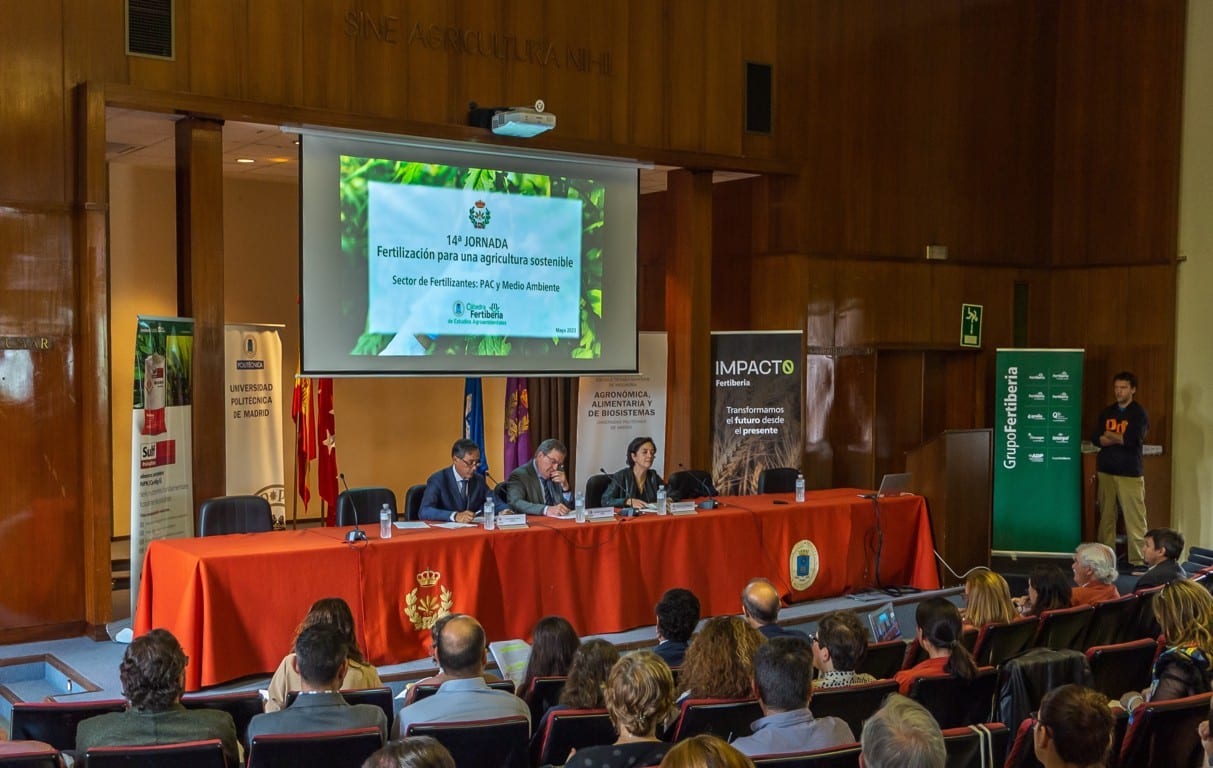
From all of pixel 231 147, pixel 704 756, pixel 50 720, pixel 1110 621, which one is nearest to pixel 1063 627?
pixel 1110 621

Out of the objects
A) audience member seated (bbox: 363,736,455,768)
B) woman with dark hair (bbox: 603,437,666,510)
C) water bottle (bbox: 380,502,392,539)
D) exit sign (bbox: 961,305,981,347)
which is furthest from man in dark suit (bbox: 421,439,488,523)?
exit sign (bbox: 961,305,981,347)

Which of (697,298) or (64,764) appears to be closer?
(64,764)

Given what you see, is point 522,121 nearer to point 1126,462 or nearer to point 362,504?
point 362,504

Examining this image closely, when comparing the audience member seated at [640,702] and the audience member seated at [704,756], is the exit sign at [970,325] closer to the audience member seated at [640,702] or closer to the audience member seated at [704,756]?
the audience member seated at [640,702]

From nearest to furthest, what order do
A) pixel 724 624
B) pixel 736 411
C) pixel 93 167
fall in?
pixel 724 624 < pixel 93 167 < pixel 736 411

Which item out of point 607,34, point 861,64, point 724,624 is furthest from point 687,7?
point 724,624

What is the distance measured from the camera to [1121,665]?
418cm

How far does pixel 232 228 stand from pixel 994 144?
22.2 feet

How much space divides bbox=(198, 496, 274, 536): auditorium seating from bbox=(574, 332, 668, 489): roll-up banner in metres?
3.12

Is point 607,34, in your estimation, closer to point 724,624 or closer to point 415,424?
point 415,424

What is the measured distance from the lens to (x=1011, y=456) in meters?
9.87

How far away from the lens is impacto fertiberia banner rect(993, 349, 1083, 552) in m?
9.70

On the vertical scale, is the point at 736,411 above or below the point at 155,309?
below

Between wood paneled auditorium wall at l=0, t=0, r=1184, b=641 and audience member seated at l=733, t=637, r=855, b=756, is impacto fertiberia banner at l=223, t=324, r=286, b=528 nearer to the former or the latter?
wood paneled auditorium wall at l=0, t=0, r=1184, b=641
